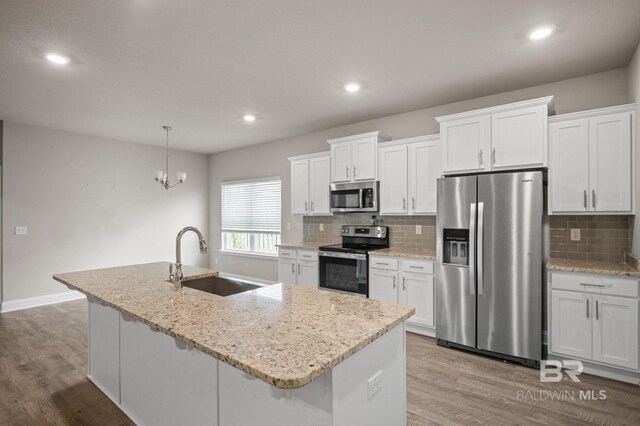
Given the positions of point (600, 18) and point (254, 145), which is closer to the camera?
point (600, 18)

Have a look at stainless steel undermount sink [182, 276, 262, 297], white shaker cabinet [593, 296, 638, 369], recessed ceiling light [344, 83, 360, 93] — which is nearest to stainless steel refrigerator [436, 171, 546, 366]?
white shaker cabinet [593, 296, 638, 369]

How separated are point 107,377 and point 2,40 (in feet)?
8.88

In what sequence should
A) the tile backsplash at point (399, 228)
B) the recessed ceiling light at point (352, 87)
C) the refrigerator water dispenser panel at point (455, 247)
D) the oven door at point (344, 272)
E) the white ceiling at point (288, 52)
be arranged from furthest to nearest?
the tile backsplash at point (399, 228), the oven door at point (344, 272), the recessed ceiling light at point (352, 87), the refrigerator water dispenser panel at point (455, 247), the white ceiling at point (288, 52)

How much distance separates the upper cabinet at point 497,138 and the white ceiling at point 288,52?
1.22ft

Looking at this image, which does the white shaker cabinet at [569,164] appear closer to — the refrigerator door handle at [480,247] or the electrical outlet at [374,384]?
the refrigerator door handle at [480,247]

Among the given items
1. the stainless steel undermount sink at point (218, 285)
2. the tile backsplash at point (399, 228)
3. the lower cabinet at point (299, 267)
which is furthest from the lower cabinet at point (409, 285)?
the stainless steel undermount sink at point (218, 285)

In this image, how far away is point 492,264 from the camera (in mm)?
3113

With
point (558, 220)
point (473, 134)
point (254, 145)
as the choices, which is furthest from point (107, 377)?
point (254, 145)

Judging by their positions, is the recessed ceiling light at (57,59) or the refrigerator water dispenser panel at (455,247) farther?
the refrigerator water dispenser panel at (455,247)

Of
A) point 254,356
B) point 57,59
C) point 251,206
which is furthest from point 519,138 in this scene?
point 251,206

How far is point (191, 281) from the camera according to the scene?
259 cm

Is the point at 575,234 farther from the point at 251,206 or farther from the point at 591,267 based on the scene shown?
the point at 251,206

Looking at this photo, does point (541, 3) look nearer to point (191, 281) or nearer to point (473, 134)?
point (473, 134)

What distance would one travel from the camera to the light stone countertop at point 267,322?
108cm
